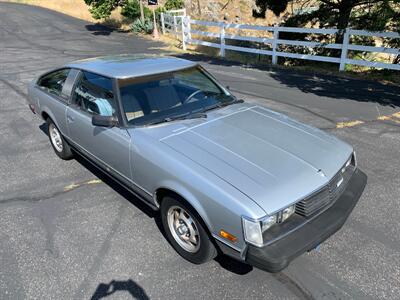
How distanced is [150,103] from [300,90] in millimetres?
6315

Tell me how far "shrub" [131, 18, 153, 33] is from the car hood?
19.1 meters

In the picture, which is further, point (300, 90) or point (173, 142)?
point (300, 90)

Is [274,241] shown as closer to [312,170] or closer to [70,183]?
[312,170]

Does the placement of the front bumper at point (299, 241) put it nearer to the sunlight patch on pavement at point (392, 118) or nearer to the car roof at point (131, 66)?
the car roof at point (131, 66)

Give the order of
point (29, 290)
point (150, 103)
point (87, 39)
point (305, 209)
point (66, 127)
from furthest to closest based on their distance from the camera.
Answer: point (87, 39), point (66, 127), point (150, 103), point (29, 290), point (305, 209)

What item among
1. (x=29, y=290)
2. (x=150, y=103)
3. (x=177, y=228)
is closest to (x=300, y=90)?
(x=150, y=103)

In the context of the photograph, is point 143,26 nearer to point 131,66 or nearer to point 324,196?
point 131,66

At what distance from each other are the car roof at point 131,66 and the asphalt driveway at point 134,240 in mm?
1548

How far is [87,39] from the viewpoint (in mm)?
20250

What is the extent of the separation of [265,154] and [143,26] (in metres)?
20.4

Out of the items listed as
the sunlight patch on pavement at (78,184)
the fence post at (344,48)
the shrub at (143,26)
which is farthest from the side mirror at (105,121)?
the shrub at (143,26)

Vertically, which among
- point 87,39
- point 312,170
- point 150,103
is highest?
point 150,103

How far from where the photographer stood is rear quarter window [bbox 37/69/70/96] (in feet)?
16.8

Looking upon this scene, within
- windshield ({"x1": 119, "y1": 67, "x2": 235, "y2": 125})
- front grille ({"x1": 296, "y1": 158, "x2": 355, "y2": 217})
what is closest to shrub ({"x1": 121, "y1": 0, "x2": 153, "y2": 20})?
windshield ({"x1": 119, "y1": 67, "x2": 235, "y2": 125})
